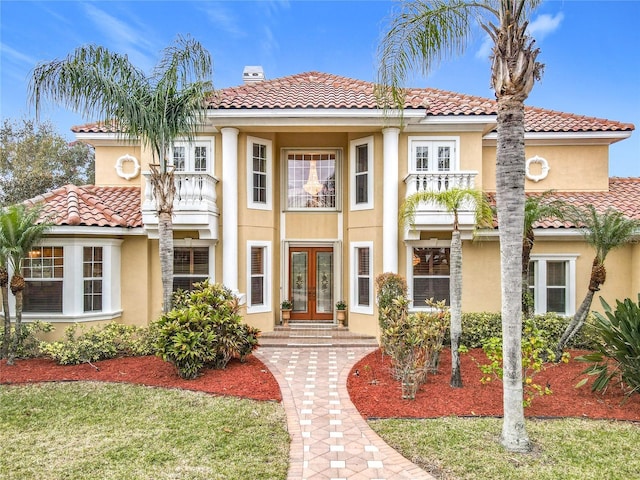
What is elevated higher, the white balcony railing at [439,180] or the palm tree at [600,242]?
the white balcony railing at [439,180]

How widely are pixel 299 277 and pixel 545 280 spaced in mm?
8671

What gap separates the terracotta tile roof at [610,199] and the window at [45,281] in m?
13.8

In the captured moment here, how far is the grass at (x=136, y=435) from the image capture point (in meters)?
5.20

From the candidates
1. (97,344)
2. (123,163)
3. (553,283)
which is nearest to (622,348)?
(553,283)

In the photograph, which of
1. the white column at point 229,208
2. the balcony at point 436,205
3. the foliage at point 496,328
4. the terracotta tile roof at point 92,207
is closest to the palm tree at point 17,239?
the terracotta tile roof at point 92,207

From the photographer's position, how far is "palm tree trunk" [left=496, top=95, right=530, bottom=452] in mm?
5496

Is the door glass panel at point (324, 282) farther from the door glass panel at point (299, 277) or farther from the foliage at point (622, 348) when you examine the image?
the foliage at point (622, 348)

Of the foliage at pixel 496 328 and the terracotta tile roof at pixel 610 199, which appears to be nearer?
the foliage at pixel 496 328

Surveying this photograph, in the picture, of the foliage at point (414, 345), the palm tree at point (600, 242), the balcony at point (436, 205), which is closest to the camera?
the foliage at point (414, 345)

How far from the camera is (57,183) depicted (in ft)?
86.1

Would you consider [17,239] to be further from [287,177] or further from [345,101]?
[345,101]

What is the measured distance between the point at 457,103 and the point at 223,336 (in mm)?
11103

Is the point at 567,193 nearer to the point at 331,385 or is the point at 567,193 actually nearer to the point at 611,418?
the point at 611,418

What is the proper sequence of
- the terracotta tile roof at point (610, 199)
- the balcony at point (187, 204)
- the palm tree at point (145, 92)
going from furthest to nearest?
1. the terracotta tile roof at point (610, 199)
2. the balcony at point (187, 204)
3. the palm tree at point (145, 92)
